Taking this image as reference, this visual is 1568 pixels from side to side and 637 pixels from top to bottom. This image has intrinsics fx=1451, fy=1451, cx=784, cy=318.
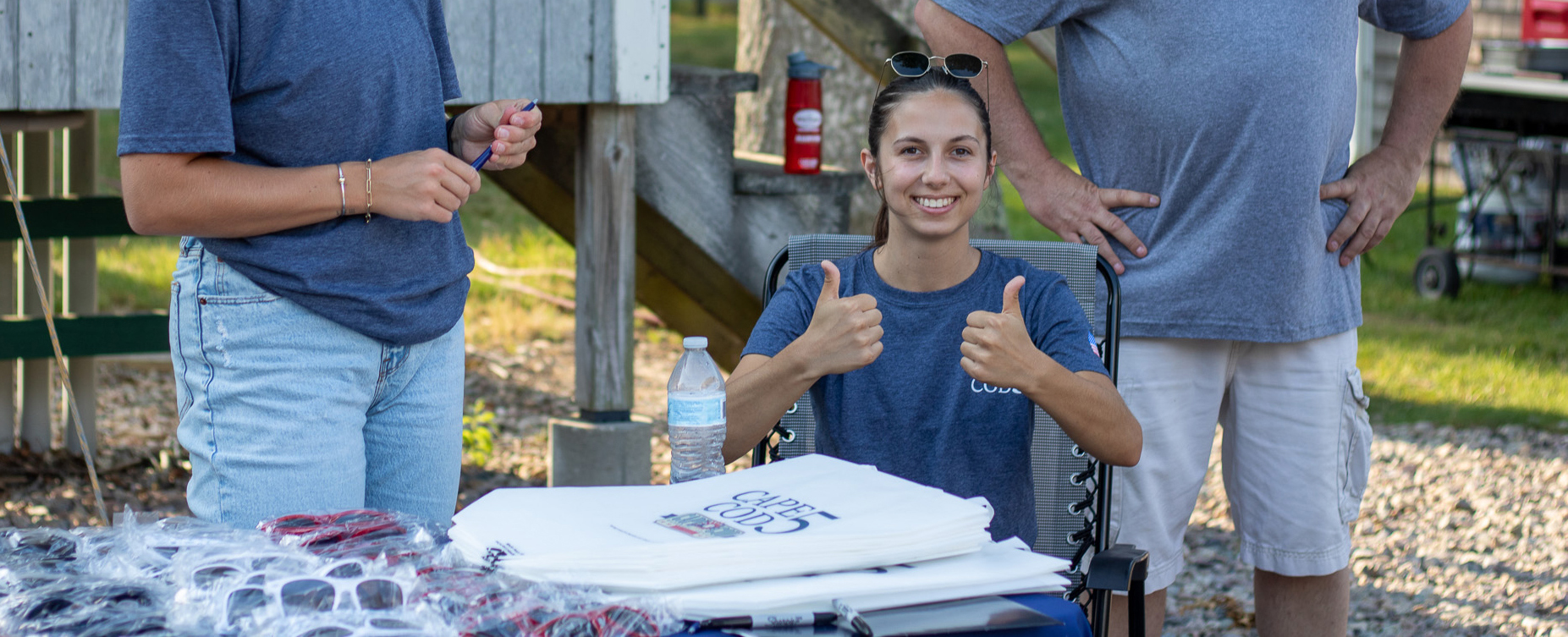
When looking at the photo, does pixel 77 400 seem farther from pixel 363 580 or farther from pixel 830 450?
pixel 363 580

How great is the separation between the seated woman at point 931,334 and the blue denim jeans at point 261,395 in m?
0.57

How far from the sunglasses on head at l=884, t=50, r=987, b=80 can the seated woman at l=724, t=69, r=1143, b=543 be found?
0.03 m

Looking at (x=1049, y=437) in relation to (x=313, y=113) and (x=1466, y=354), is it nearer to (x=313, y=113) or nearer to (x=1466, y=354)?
(x=313, y=113)

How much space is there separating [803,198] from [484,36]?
47.3 inches

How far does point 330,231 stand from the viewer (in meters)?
2.07

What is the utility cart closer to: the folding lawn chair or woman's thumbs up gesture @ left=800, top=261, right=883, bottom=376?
the folding lawn chair

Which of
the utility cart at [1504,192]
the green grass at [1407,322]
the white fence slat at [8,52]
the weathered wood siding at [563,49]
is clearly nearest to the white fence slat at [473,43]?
the weathered wood siding at [563,49]

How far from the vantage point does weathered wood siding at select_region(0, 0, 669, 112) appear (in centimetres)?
354

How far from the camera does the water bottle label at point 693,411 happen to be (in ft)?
6.48

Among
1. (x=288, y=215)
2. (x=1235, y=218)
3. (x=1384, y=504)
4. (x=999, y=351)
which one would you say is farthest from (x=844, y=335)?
(x=1384, y=504)

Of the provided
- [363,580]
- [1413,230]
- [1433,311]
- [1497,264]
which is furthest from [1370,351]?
[363,580]

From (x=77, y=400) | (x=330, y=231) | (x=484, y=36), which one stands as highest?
(x=484, y=36)

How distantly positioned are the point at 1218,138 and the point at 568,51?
2.18 metres

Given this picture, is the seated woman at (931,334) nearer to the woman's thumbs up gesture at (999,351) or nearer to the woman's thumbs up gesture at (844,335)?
the woman's thumbs up gesture at (844,335)
